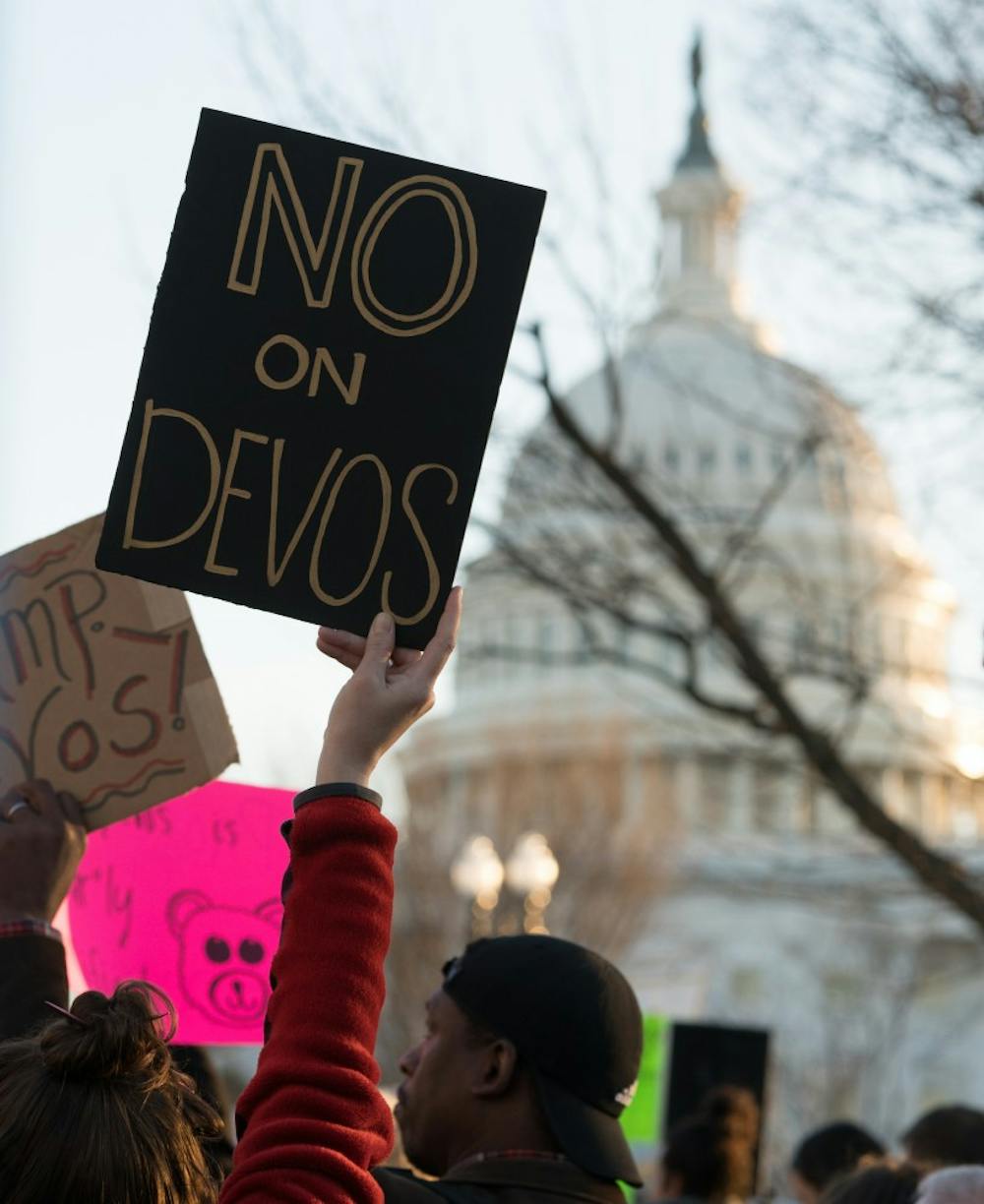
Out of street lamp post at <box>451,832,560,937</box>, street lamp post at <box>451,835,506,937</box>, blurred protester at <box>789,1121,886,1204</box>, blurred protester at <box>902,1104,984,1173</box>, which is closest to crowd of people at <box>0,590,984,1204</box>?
blurred protester at <box>902,1104,984,1173</box>

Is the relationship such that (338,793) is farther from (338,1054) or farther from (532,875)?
(532,875)

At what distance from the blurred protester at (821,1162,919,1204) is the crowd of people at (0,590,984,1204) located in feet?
2.15

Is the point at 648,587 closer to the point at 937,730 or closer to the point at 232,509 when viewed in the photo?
the point at 937,730

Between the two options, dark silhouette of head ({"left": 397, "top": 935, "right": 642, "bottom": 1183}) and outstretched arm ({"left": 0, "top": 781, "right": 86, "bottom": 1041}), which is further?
dark silhouette of head ({"left": 397, "top": 935, "right": 642, "bottom": 1183})

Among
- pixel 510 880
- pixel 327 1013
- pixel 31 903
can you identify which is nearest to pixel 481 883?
pixel 510 880

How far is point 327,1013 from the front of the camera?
1875 millimetres

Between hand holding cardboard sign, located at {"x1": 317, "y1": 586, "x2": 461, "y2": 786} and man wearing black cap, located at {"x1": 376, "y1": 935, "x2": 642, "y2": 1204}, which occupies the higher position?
hand holding cardboard sign, located at {"x1": 317, "y1": 586, "x2": 461, "y2": 786}

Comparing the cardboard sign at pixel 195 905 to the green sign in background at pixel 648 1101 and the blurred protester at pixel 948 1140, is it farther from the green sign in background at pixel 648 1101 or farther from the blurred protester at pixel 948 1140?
the green sign in background at pixel 648 1101

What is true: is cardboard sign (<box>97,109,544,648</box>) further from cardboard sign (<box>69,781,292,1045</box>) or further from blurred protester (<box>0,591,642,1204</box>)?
cardboard sign (<box>69,781,292,1045</box>)

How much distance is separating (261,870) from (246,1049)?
5.97 metres

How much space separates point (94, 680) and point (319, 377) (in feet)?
2.22

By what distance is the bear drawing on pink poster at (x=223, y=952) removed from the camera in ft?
9.76

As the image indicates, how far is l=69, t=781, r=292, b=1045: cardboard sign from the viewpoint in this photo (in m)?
2.97

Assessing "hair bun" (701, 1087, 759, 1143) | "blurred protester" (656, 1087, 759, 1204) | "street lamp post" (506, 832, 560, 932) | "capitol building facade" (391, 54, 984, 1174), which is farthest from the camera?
"street lamp post" (506, 832, 560, 932)
